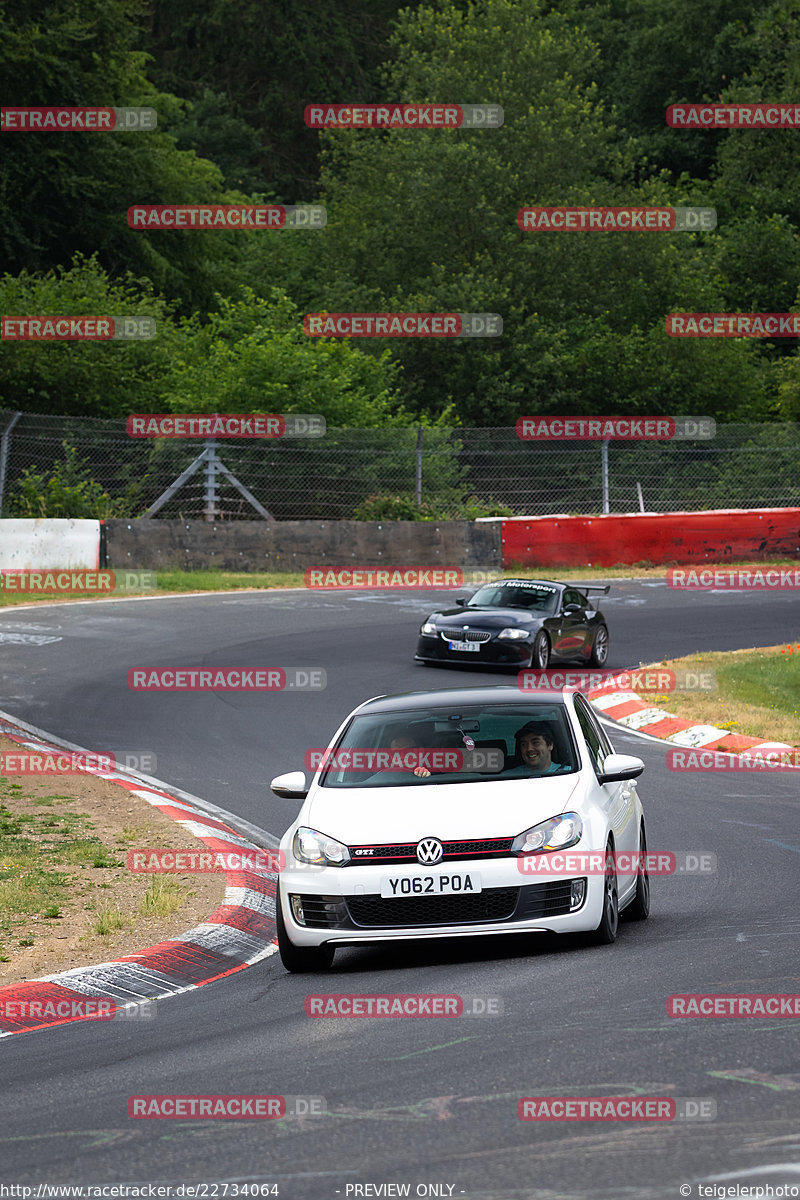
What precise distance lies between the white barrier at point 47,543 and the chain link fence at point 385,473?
168 centimetres

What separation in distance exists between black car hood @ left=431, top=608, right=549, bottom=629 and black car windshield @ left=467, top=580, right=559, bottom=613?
247 millimetres

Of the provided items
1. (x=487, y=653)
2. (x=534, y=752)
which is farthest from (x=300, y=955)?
(x=487, y=653)

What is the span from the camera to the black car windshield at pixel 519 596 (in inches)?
879

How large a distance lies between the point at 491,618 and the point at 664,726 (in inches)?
172

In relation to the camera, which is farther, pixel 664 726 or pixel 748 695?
pixel 748 695

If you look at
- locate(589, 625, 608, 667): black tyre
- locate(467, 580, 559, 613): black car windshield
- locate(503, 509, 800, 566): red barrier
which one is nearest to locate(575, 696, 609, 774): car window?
locate(467, 580, 559, 613): black car windshield

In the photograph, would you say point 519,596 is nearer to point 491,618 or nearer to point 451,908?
point 491,618

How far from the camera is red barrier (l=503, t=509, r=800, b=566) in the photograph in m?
32.2

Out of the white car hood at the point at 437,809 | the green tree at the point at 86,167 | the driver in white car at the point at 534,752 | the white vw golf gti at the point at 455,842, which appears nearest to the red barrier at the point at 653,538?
the green tree at the point at 86,167

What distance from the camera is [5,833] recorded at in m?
11.6

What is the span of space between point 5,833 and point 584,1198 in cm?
793

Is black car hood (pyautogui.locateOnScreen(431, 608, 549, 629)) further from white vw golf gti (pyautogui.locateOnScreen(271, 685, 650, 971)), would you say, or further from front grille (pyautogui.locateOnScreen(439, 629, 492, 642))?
white vw golf gti (pyautogui.locateOnScreen(271, 685, 650, 971))

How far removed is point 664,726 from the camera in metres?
18.0

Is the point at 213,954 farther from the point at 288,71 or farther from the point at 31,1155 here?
the point at 288,71
